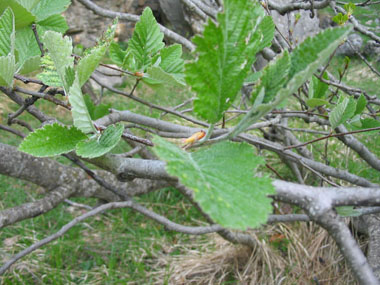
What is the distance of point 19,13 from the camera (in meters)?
0.50

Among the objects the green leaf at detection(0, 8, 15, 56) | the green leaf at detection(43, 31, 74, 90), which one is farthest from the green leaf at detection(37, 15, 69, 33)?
the green leaf at detection(43, 31, 74, 90)

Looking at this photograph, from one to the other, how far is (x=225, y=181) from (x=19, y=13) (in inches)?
16.3

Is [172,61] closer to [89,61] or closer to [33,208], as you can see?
[89,61]

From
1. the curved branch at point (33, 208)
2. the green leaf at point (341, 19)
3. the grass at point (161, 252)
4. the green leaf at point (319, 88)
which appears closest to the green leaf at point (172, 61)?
the green leaf at point (319, 88)

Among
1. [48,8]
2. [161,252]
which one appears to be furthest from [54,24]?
[161,252]

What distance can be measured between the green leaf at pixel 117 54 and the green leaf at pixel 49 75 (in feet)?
0.38

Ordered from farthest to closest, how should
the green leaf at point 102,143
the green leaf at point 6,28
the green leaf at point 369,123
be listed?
the green leaf at point 369,123 < the green leaf at point 6,28 < the green leaf at point 102,143

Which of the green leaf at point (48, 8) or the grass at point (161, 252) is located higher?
the green leaf at point (48, 8)

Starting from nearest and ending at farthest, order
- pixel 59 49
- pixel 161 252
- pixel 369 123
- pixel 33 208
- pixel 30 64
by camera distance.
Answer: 1. pixel 59 49
2. pixel 30 64
3. pixel 369 123
4. pixel 33 208
5. pixel 161 252

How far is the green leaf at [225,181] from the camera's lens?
0.23m

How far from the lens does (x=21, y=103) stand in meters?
0.54

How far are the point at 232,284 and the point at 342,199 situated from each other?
140 cm

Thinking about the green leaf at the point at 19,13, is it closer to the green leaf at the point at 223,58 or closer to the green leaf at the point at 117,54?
the green leaf at the point at 117,54

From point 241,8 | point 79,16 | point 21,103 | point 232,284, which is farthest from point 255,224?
point 79,16
